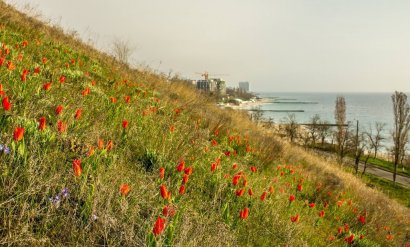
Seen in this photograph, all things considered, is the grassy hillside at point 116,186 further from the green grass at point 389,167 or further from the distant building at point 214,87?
the green grass at point 389,167

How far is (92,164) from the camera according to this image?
2.68 meters

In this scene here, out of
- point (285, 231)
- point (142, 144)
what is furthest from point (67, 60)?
point (285, 231)

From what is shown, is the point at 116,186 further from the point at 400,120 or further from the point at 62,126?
the point at 400,120

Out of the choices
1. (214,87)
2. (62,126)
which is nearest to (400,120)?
(214,87)

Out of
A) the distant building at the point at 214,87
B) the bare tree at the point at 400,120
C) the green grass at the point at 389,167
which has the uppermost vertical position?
the distant building at the point at 214,87

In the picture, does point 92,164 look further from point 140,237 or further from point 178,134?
point 178,134

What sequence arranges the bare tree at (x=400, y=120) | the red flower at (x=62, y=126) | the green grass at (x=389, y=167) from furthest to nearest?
the green grass at (x=389, y=167)
the bare tree at (x=400, y=120)
the red flower at (x=62, y=126)

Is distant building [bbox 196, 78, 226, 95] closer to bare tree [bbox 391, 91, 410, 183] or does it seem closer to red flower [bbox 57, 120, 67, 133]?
red flower [bbox 57, 120, 67, 133]

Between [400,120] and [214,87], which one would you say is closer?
[214,87]

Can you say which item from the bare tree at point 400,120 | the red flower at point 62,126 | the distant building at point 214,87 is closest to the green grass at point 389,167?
the bare tree at point 400,120

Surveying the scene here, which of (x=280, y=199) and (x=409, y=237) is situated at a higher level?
(x=280, y=199)

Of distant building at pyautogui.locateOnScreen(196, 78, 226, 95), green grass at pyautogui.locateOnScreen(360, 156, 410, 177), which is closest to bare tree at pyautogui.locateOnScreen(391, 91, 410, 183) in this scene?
green grass at pyautogui.locateOnScreen(360, 156, 410, 177)

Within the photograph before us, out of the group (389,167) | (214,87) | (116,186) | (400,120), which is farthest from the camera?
(389,167)

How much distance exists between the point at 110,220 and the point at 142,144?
1943 millimetres
